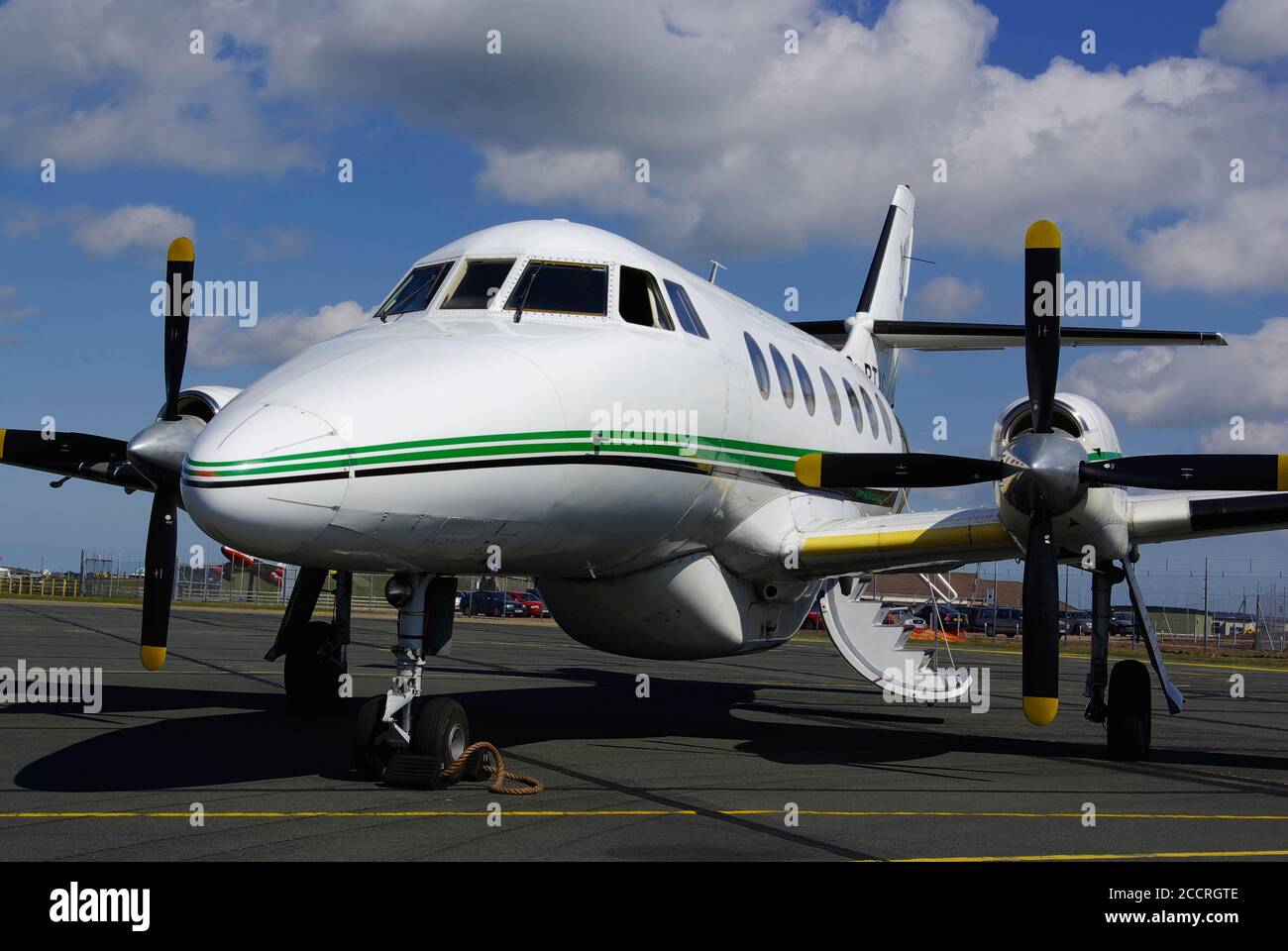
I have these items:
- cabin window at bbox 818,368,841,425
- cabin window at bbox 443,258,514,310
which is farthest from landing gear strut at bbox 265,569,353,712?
cabin window at bbox 818,368,841,425

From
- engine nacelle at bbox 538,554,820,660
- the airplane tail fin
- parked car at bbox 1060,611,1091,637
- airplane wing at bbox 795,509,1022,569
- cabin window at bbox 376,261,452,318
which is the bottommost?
parked car at bbox 1060,611,1091,637

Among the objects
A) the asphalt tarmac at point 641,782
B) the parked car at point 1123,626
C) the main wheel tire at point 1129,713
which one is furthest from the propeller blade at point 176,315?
the parked car at point 1123,626

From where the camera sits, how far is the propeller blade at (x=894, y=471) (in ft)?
35.2

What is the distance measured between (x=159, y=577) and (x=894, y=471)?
6635 mm

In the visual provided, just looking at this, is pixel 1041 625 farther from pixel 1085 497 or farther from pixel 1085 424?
pixel 1085 424

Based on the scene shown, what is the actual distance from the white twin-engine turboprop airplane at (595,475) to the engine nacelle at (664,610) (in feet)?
0.09

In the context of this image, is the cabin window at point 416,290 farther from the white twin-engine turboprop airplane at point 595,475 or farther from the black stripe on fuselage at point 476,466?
the black stripe on fuselage at point 476,466

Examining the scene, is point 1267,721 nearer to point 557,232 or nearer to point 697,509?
point 697,509

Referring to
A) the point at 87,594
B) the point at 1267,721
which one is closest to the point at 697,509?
the point at 1267,721

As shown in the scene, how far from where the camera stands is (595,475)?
9.30 m

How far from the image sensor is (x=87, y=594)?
6681 centimetres

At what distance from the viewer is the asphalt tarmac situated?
7207 mm

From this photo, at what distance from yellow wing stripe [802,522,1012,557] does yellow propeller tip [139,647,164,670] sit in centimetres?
630

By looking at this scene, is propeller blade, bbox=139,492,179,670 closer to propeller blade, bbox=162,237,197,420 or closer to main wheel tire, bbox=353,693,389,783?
propeller blade, bbox=162,237,197,420
